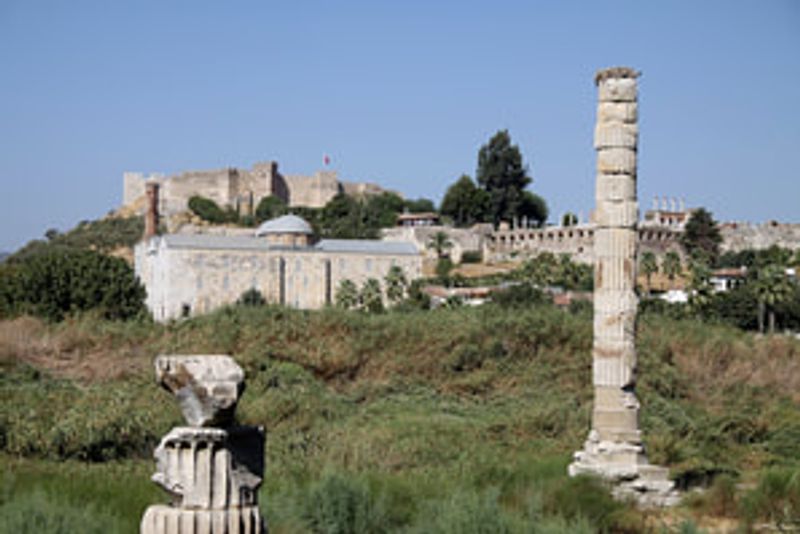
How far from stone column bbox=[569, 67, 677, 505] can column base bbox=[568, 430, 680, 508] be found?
0.03ft

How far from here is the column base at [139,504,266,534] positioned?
404cm

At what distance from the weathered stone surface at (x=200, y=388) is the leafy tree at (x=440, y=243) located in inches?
2488

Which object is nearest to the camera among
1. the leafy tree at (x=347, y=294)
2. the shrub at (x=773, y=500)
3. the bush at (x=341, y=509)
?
the bush at (x=341, y=509)

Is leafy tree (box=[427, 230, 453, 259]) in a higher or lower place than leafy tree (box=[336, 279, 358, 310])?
higher

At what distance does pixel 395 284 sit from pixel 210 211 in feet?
95.9

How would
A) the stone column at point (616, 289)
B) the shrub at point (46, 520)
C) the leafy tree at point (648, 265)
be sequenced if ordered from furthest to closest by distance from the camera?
the leafy tree at point (648, 265)
the stone column at point (616, 289)
the shrub at point (46, 520)

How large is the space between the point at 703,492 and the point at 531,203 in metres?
67.3

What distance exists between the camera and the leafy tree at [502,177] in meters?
74.6

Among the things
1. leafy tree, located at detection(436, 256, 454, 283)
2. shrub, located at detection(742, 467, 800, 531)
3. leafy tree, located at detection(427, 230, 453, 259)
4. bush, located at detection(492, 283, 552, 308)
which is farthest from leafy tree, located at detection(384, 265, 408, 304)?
shrub, located at detection(742, 467, 800, 531)

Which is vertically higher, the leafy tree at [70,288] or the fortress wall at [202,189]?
the fortress wall at [202,189]

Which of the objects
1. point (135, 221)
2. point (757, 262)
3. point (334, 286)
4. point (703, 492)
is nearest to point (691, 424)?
point (703, 492)

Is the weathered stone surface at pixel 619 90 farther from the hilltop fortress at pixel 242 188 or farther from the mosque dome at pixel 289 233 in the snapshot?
the hilltop fortress at pixel 242 188

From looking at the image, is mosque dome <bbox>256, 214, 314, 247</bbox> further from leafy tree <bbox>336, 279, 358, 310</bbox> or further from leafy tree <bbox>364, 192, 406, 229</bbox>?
leafy tree <bbox>364, 192, 406, 229</bbox>

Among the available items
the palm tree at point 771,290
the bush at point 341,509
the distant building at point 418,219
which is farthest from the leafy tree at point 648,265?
the bush at point 341,509
